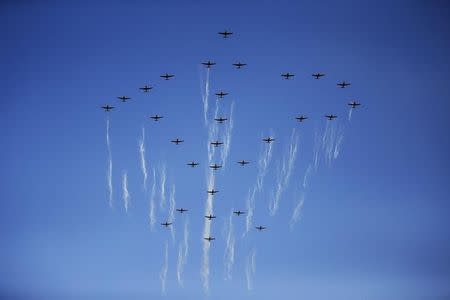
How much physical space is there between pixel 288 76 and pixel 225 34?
52.8 feet

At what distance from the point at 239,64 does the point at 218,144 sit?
57.7ft

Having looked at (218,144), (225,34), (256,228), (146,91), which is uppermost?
(225,34)

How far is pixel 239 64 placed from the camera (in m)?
176

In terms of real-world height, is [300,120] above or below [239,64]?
below

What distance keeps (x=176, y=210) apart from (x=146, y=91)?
26.5 m

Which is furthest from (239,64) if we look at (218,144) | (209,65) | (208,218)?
(208,218)

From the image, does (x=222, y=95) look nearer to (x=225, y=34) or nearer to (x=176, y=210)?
(x=225, y=34)

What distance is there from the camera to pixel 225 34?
17438 cm

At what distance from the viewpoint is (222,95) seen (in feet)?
577

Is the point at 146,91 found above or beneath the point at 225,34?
beneath

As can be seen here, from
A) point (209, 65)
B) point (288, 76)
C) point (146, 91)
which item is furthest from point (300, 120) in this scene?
point (146, 91)

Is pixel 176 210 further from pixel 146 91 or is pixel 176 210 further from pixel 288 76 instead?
pixel 288 76

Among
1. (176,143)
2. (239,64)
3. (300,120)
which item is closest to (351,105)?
(300,120)

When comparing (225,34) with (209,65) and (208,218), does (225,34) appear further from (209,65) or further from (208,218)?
(208,218)
